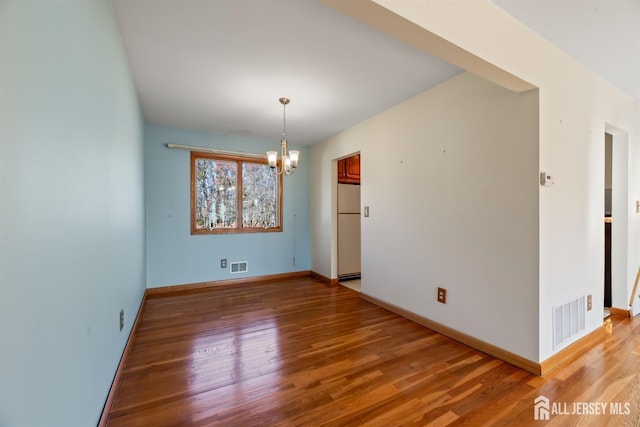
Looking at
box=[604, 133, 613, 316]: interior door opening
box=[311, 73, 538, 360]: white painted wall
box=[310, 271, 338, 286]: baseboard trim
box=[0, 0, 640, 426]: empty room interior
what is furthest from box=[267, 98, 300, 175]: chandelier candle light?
box=[604, 133, 613, 316]: interior door opening

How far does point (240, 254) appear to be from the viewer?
15.3 ft

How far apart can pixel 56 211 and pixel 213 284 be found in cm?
378

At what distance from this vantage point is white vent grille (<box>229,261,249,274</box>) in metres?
4.61

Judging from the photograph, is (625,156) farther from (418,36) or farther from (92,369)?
(92,369)

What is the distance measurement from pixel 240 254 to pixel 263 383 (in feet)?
9.70

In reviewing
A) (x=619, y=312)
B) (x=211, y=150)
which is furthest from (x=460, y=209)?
(x=211, y=150)

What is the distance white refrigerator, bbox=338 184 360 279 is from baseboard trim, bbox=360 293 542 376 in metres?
1.56

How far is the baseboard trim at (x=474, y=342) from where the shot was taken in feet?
6.73

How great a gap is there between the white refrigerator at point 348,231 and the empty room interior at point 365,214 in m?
1.00

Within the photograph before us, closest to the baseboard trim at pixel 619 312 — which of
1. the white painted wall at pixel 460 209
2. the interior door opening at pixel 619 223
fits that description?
the interior door opening at pixel 619 223

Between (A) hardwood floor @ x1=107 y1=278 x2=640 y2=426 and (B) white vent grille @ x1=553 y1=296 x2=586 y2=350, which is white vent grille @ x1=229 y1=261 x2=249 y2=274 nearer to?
(A) hardwood floor @ x1=107 y1=278 x2=640 y2=426

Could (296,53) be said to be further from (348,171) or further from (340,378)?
(348,171)

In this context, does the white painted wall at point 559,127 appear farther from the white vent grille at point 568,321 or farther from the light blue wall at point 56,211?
the light blue wall at point 56,211

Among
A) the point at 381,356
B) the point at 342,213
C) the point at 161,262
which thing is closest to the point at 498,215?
the point at 381,356
